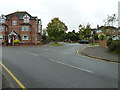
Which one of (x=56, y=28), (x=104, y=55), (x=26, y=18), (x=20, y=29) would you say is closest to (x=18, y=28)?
(x=20, y=29)

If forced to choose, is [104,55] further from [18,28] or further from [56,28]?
[18,28]

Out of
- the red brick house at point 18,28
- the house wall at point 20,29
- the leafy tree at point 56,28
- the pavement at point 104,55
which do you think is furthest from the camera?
the leafy tree at point 56,28

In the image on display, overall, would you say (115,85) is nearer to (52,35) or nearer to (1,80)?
(1,80)

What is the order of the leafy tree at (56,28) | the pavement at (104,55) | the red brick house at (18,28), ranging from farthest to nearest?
the leafy tree at (56,28), the red brick house at (18,28), the pavement at (104,55)

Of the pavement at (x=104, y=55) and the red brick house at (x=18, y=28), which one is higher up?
the red brick house at (x=18, y=28)

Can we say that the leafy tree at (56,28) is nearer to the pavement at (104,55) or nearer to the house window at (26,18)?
A: the house window at (26,18)

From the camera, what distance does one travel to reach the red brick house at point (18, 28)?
44.4 metres

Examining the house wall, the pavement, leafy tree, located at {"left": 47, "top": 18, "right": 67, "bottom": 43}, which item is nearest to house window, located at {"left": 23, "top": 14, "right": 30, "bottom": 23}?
the house wall

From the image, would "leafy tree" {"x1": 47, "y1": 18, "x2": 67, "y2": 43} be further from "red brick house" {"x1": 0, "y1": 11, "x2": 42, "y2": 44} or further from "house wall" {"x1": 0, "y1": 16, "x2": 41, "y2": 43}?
"red brick house" {"x1": 0, "y1": 11, "x2": 42, "y2": 44}

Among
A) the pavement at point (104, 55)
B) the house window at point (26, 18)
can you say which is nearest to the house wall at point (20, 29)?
the house window at point (26, 18)

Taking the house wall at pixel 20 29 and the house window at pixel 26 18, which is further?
the house window at pixel 26 18

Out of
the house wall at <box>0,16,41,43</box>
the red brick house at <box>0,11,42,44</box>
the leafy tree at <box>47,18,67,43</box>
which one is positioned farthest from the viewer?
the leafy tree at <box>47,18,67,43</box>

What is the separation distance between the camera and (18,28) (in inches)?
1809

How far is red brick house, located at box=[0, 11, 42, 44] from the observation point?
146 ft
